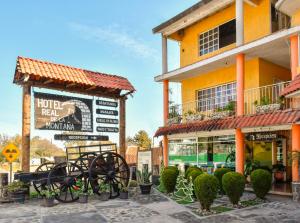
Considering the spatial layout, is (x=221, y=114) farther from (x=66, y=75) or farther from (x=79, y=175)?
(x=66, y=75)

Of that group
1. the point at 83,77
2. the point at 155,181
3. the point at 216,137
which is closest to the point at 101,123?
the point at 83,77

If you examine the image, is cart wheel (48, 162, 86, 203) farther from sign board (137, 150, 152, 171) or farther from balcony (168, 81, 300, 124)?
balcony (168, 81, 300, 124)

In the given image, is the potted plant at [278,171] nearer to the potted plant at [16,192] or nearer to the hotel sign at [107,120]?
the hotel sign at [107,120]

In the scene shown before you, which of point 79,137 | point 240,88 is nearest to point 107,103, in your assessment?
point 79,137

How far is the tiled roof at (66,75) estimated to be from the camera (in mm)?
14500

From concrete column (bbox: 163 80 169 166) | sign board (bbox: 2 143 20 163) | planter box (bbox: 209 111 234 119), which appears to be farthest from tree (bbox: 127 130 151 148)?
sign board (bbox: 2 143 20 163)

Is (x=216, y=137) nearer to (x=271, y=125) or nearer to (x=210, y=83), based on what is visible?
(x=210, y=83)

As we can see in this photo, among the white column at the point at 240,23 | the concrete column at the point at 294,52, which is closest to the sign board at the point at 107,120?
the white column at the point at 240,23

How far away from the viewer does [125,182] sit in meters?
15.1

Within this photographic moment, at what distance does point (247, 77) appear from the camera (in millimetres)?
16969

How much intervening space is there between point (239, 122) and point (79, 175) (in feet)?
24.1

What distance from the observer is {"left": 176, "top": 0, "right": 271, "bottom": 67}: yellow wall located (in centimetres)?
1597

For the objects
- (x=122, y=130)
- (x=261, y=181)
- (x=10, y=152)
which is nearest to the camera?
(x=261, y=181)

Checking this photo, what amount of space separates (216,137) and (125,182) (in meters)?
5.94
